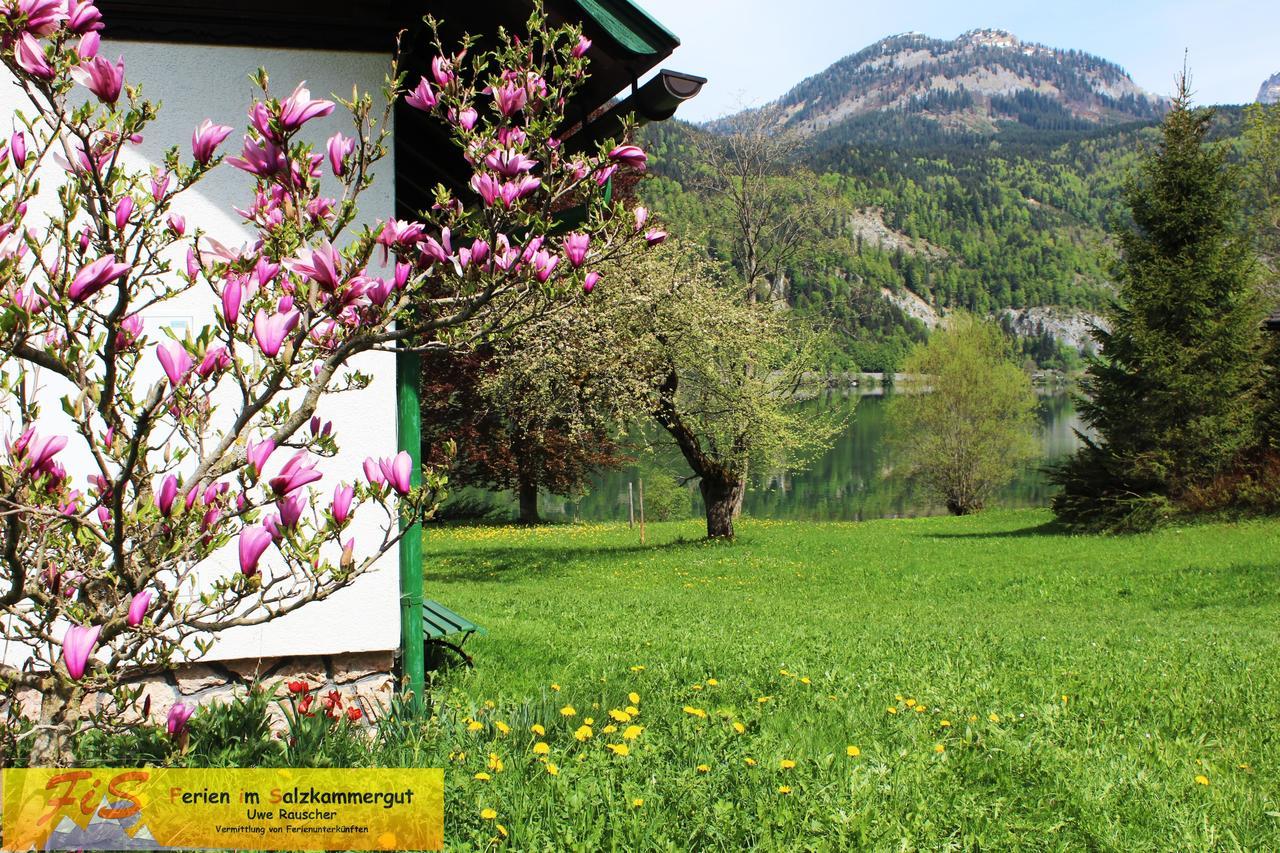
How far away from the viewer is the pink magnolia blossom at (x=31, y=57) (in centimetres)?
216

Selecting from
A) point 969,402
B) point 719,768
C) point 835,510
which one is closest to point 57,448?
point 719,768

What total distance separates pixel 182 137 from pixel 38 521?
9.64ft

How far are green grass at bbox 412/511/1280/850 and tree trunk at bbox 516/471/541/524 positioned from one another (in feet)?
64.8

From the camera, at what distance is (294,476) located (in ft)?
7.95

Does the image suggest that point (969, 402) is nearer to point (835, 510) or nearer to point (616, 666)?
point (835, 510)

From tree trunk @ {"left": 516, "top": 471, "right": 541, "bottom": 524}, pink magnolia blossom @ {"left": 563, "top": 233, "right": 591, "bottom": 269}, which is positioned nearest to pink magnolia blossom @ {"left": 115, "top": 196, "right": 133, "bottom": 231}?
pink magnolia blossom @ {"left": 563, "top": 233, "right": 591, "bottom": 269}

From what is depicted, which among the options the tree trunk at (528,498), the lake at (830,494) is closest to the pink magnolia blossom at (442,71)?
the tree trunk at (528,498)

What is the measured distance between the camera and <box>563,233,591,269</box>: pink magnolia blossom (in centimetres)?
303

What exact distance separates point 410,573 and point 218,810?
216 centimetres

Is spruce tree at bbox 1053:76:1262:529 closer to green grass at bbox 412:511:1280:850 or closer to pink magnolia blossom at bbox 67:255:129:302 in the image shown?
green grass at bbox 412:511:1280:850

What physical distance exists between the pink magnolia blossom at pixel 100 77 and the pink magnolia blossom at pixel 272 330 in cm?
62

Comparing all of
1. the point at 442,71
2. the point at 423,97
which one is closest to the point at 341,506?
the point at 423,97

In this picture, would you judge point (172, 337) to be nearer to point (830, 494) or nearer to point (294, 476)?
point (294, 476)

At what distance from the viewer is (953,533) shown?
81.9ft
